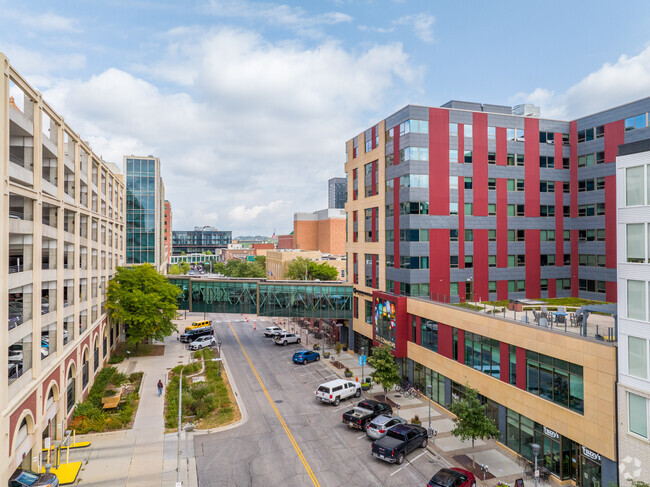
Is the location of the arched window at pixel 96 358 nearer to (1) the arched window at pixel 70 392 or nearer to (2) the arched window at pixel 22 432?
(1) the arched window at pixel 70 392

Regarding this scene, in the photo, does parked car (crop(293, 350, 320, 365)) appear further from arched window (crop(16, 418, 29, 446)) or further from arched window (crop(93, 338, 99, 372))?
arched window (crop(16, 418, 29, 446))

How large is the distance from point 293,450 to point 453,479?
34.1 ft

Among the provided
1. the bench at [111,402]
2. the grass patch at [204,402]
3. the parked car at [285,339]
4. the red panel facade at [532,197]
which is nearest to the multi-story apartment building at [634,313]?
A: the red panel facade at [532,197]

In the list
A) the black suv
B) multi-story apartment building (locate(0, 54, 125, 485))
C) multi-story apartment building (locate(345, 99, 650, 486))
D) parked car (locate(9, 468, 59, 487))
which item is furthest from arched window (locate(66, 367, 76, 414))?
multi-story apartment building (locate(345, 99, 650, 486))

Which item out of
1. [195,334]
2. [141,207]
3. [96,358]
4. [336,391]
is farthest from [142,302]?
[141,207]

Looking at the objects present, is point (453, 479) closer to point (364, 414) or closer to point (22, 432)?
point (364, 414)

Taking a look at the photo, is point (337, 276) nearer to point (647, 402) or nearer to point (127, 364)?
point (127, 364)

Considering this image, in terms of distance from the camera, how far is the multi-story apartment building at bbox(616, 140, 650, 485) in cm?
1853

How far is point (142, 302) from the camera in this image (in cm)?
4816

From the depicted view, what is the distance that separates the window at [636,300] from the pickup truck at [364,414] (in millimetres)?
18128

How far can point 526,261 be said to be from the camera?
142 feet

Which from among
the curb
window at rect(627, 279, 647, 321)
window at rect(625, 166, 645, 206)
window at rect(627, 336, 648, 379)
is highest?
window at rect(625, 166, 645, 206)

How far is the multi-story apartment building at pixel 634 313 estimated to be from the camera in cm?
1853

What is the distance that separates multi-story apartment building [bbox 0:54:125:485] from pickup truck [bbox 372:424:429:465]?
18908 millimetres
